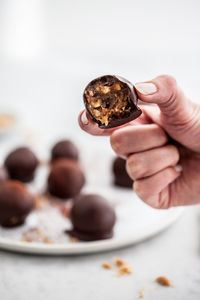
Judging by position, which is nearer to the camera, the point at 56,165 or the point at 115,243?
the point at 115,243

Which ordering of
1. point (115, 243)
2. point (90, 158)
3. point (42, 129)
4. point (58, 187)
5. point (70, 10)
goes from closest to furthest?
1. point (115, 243)
2. point (58, 187)
3. point (90, 158)
4. point (42, 129)
5. point (70, 10)

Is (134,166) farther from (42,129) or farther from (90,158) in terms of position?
(42,129)

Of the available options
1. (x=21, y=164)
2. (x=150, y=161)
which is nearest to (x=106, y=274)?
(x=150, y=161)

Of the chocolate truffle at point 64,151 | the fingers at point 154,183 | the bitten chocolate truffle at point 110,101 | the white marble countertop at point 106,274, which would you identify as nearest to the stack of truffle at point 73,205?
the white marble countertop at point 106,274

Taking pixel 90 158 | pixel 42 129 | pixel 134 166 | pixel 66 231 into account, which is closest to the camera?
pixel 134 166

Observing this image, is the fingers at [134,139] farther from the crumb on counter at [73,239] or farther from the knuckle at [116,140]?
the crumb on counter at [73,239]

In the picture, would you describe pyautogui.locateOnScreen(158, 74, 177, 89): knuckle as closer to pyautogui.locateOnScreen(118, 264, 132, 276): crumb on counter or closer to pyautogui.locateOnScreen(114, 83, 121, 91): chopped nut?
pyautogui.locateOnScreen(114, 83, 121, 91): chopped nut

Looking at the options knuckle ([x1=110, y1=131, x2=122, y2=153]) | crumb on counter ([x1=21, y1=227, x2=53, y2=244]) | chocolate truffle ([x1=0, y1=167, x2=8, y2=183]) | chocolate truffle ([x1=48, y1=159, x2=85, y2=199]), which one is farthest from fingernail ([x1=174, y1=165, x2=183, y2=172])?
chocolate truffle ([x1=0, y1=167, x2=8, y2=183])

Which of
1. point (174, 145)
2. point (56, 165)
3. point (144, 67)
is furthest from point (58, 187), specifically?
point (144, 67)
